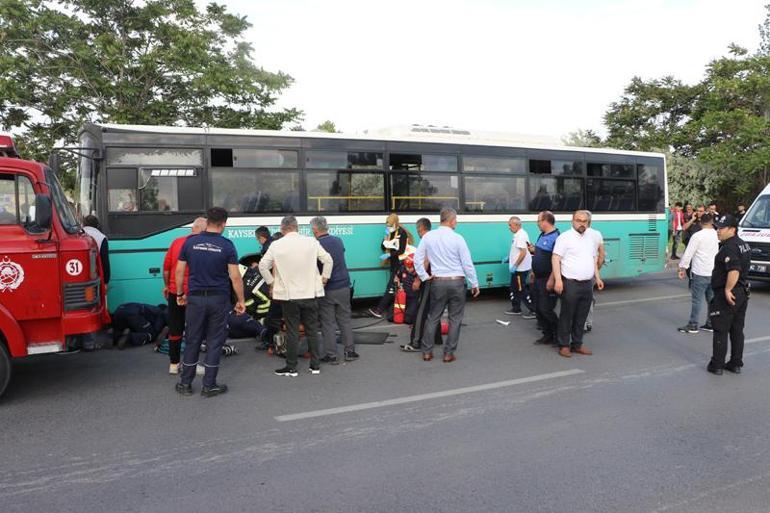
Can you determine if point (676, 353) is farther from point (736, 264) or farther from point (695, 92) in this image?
point (695, 92)

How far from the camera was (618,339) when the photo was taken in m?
8.59

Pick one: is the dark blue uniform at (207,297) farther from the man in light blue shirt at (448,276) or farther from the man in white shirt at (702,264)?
the man in white shirt at (702,264)

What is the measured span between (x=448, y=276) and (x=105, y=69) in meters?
13.2

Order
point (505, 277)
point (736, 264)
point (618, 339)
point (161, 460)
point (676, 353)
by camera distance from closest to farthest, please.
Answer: point (161, 460)
point (736, 264)
point (676, 353)
point (618, 339)
point (505, 277)

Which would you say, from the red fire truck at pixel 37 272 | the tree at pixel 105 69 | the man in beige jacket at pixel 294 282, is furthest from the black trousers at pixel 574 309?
the tree at pixel 105 69

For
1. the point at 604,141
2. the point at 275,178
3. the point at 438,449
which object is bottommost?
the point at 438,449

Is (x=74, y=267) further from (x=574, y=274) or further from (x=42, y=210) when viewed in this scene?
(x=574, y=274)

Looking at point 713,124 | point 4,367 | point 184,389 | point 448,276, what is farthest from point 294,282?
point 713,124

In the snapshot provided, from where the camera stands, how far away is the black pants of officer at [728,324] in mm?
6645

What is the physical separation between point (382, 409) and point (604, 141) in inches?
1223

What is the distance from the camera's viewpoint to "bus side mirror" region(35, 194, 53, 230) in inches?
217

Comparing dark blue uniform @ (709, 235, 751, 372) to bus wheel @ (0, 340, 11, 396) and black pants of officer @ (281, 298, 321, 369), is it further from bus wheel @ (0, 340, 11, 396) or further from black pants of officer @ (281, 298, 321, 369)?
bus wheel @ (0, 340, 11, 396)

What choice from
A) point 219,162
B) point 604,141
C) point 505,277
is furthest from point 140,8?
point 604,141

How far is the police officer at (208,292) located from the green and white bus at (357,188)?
3500 millimetres
